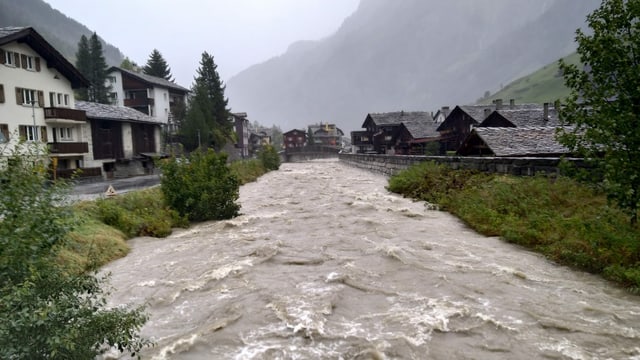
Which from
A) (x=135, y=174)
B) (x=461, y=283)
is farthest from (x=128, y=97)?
(x=461, y=283)

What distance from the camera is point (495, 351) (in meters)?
5.59

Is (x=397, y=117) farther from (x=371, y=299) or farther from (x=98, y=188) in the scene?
(x=371, y=299)

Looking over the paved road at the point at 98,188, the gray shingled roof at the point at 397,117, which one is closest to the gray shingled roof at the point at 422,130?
the gray shingled roof at the point at 397,117

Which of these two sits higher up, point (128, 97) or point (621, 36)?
point (128, 97)

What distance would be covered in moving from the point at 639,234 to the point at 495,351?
5.22 metres

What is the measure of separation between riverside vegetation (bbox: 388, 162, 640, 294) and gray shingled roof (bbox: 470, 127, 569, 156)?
6.72 feet

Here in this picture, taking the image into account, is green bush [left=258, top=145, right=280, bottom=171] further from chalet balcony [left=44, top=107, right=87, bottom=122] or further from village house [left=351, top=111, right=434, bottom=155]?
chalet balcony [left=44, top=107, right=87, bottom=122]

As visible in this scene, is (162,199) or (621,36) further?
(162,199)

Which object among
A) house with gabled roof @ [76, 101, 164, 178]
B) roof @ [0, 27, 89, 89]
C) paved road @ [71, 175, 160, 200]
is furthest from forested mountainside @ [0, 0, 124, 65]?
paved road @ [71, 175, 160, 200]

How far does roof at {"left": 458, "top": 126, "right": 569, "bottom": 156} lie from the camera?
18.1 metres

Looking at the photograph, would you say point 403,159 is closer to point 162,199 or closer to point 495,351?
point 162,199

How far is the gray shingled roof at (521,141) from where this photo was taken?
18141 millimetres

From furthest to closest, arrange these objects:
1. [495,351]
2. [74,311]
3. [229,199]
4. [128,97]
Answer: [128,97]
[229,199]
[495,351]
[74,311]

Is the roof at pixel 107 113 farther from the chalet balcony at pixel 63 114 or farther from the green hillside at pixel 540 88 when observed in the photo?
the green hillside at pixel 540 88
